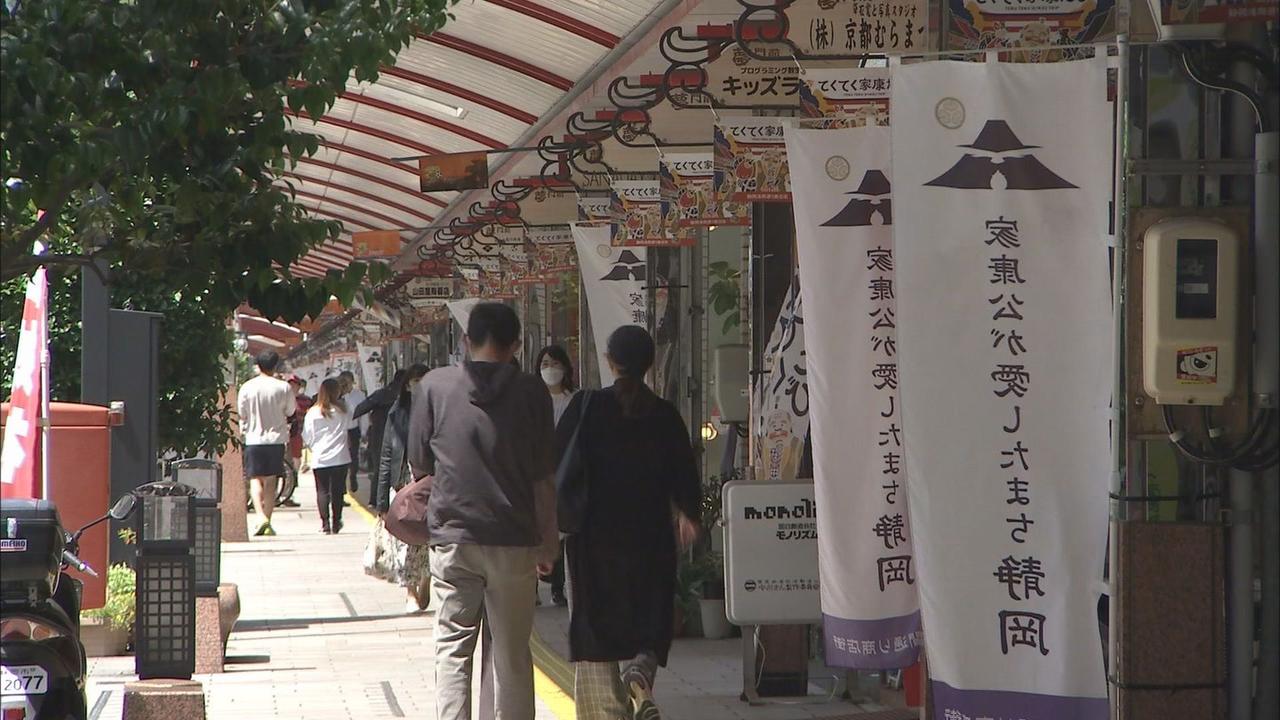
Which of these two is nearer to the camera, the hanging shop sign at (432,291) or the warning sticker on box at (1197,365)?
the warning sticker on box at (1197,365)

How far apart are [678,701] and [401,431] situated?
12.8ft

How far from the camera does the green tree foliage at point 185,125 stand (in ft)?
13.7

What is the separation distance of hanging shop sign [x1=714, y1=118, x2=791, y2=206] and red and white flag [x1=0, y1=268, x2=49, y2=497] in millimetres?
3431

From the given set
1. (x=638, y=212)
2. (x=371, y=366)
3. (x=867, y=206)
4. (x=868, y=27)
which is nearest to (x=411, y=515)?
(x=867, y=206)

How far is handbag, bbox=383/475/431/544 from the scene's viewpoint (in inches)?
311

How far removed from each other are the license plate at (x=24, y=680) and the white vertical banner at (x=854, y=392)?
278 centimetres

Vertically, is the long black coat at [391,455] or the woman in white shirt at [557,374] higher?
the woman in white shirt at [557,374]

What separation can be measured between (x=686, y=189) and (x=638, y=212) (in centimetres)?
161

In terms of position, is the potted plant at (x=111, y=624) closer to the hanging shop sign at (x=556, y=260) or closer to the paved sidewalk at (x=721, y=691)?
the paved sidewalk at (x=721, y=691)

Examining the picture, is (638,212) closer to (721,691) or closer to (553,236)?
(721,691)

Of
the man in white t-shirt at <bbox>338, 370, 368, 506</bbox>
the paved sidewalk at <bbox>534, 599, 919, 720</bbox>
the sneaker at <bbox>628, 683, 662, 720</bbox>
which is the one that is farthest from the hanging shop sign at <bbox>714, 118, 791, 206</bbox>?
the man in white t-shirt at <bbox>338, 370, 368, 506</bbox>

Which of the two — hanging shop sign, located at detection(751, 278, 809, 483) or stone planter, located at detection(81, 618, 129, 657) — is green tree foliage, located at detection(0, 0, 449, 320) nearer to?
hanging shop sign, located at detection(751, 278, 809, 483)

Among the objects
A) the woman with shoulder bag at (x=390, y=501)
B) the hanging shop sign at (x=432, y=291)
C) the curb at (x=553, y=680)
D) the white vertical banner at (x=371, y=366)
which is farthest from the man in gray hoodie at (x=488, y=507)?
the white vertical banner at (x=371, y=366)

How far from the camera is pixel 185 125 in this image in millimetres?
4285
